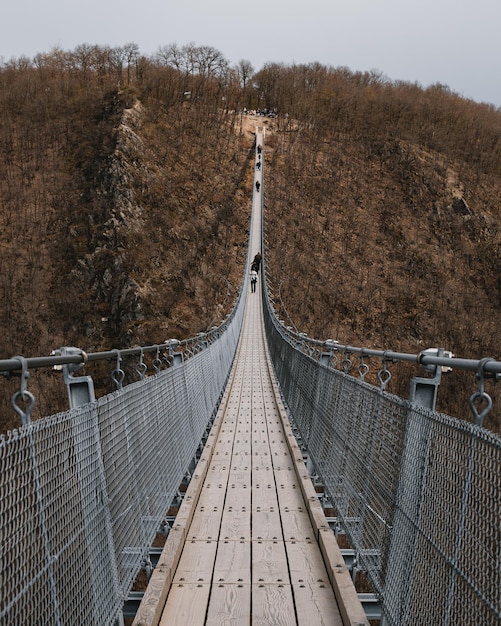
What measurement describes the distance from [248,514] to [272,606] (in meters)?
1.49

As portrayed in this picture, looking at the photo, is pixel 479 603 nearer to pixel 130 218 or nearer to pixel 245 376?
pixel 245 376

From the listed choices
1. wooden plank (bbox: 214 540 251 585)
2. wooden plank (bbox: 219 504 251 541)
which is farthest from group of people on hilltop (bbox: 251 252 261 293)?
wooden plank (bbox: 214 540 251 585)

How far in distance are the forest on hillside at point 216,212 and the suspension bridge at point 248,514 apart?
80.5 ft

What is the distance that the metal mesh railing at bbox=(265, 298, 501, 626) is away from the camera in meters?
1.73

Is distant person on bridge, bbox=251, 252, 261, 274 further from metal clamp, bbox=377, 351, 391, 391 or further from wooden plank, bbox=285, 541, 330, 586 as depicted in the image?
metal clamp, bbox=377, 351, 391, 391

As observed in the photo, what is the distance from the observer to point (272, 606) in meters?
3.13

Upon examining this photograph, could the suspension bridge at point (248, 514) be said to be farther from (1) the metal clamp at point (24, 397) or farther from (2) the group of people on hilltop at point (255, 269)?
(2) the group of people on hilltop at point (255, 269)

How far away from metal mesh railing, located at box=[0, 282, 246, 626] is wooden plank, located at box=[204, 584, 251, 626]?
47cm

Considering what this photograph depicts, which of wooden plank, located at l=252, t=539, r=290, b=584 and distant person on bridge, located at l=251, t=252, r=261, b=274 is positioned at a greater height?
distant person on bridge, located at l=251, t=252, r=261, b=274

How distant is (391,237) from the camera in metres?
48.3

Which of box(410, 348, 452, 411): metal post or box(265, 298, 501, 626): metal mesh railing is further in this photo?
box(410, 348, 452, 411): metal post

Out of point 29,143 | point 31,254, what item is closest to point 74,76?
point 29,143

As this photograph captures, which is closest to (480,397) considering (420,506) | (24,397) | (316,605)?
(420,506)

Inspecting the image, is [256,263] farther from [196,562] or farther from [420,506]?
[420,506]
